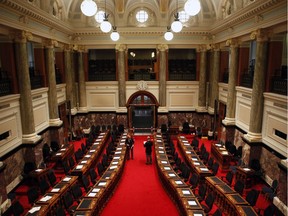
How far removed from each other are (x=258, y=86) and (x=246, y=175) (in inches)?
159

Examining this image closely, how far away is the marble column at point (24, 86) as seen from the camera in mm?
11352

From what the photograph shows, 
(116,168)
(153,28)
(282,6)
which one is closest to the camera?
(282,6)

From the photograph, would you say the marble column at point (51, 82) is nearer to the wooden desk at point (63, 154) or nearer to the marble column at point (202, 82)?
the wooden desk at point (63, 154)

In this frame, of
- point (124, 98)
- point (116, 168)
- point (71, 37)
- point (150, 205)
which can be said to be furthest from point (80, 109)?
point (150, 205)

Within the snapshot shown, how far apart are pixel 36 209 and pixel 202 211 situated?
5160mm

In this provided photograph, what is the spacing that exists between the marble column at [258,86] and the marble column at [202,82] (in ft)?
24.6

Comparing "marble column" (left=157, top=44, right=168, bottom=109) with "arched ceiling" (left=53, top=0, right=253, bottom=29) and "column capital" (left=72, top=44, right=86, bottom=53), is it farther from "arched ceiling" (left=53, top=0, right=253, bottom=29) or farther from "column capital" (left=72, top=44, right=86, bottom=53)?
"column capital" (left=72, top=44, right=86, bottom=53)

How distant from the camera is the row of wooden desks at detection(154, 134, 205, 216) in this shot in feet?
26.1

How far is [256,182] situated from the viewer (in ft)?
37.7

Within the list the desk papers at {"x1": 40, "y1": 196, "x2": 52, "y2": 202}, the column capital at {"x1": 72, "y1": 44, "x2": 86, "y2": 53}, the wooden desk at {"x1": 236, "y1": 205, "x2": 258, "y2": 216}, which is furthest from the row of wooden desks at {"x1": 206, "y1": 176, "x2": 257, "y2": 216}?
the column capital at {"x1": 72, "y1": 44, "x2": 86, "y2": 53}

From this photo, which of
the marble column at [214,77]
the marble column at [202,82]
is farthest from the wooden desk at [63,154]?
the marble column at [214,77]

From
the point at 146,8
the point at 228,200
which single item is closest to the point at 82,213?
the point at 228,200

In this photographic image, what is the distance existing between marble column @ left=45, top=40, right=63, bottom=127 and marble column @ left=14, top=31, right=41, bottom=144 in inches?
110

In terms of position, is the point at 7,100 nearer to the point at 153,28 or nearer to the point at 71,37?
the point at 71,37
